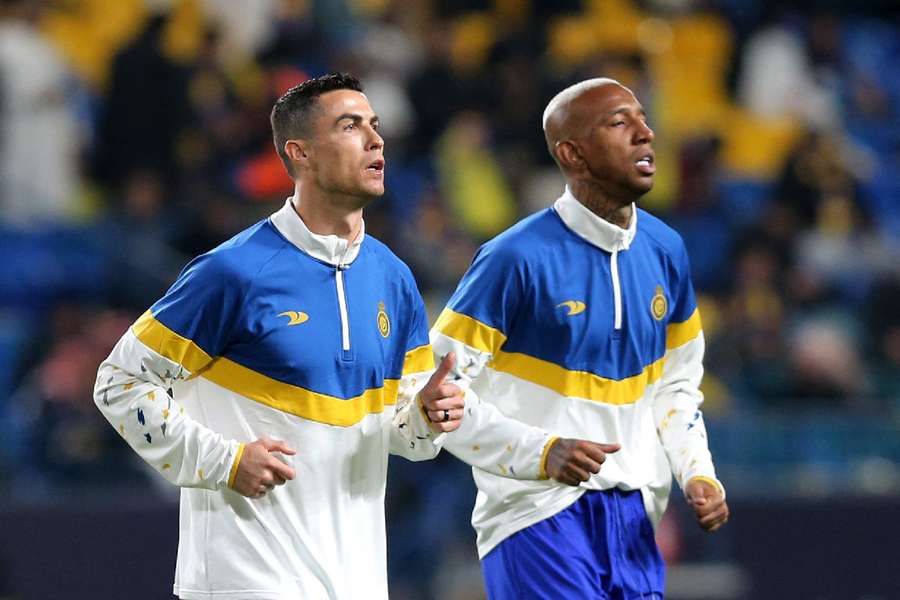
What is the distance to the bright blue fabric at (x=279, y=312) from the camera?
15.3ft

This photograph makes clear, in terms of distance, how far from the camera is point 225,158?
11.1m

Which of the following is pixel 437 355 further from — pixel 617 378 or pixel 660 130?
pixel 660 130

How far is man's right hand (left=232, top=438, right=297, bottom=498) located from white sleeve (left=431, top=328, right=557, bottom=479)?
0.94m

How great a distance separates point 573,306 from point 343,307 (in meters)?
0.94

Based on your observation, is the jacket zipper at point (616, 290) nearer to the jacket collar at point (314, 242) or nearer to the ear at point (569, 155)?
the ear at point (569, 155)

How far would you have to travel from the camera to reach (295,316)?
477 cm

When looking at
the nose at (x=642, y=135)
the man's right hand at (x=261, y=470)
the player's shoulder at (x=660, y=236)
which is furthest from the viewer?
the player's shoulder at (x=660, y=236)

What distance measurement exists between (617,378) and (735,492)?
3.96 metres

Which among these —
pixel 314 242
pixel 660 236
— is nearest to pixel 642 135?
pixel 660 236

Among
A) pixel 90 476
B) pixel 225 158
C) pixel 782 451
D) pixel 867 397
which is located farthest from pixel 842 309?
pixel 90 476

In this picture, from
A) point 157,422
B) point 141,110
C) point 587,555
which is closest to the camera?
point 157,422

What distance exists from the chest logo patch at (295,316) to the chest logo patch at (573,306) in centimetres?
102

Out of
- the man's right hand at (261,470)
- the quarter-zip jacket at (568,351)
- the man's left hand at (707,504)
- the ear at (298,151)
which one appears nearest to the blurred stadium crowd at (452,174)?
the quarter-zip jacket at (568,351)

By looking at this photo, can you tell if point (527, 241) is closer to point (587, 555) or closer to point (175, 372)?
point (587, 555)
